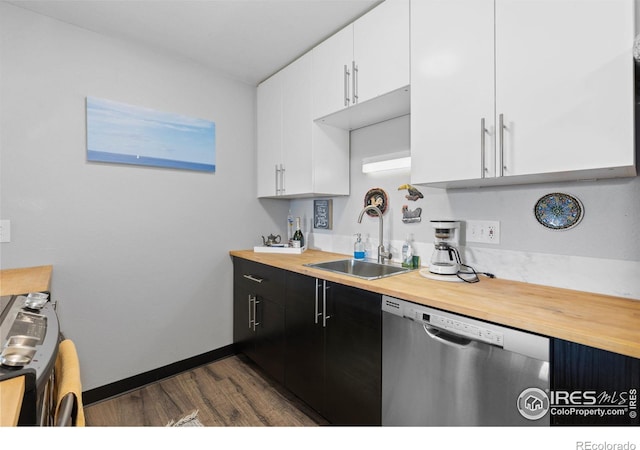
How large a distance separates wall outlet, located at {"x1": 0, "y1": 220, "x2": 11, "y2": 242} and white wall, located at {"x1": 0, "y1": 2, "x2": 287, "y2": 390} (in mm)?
23

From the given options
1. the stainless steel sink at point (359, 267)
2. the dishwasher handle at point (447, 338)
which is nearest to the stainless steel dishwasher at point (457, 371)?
the dishwasher handle at point (447, 338)

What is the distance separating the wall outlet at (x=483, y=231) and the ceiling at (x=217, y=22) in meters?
1.42

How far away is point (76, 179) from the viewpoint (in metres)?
1.88

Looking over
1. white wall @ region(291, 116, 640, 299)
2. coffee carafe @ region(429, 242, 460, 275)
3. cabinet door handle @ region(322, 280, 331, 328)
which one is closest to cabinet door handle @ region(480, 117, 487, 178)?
white wall @ region(291, 116, 640, 299)

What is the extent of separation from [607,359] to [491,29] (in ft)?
4.22

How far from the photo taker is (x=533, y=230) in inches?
56.9

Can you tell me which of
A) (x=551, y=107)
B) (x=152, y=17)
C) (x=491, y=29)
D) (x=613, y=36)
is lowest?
(x=551, y=107)

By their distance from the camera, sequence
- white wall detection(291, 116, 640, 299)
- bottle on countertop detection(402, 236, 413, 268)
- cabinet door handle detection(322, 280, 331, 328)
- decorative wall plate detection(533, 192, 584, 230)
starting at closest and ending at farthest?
white wall detection(291, 116, 640, 299)
decorative wall plate detection(533, 192, 584, 230)
cabinet door handle detection(322, 280, 331, 328)
bottle on countertop detection(402, 236, 413, 268)

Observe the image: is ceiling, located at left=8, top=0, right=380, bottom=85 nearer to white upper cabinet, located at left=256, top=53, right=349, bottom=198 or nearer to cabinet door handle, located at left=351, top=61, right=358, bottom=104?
white upper cabinet, located at left=256, top=53, right=349, bottom=198

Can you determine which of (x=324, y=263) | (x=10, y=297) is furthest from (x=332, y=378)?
(x=10, y=297)

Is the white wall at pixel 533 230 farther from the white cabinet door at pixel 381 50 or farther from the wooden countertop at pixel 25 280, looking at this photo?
the wooden countertop at pixel 25 280

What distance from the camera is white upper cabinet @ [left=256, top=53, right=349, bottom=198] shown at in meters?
2.17
